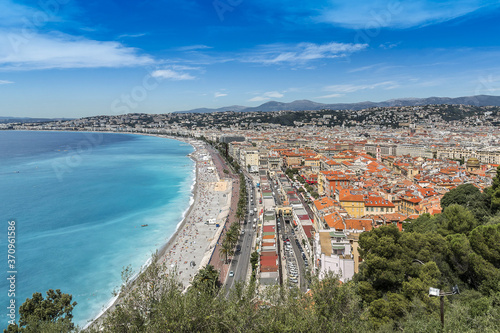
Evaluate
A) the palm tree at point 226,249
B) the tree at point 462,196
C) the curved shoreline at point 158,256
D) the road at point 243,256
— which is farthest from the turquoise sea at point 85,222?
the tree at point 462,196

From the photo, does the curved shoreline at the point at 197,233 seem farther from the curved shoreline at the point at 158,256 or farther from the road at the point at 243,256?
the road at the point at 243,256

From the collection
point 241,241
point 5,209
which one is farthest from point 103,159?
point 241,241

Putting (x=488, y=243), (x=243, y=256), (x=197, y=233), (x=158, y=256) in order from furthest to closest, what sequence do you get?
(x=197, y=233)
(x=158, y=256)
(x=243, y=256)
(x=488, y=243)

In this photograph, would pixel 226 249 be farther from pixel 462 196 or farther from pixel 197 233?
pixel 462 196

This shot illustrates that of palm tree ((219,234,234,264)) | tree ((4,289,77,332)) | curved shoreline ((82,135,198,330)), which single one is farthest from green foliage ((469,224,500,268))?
tree ((4,289,77,332))

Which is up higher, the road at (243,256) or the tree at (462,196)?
the tree at (462,196)

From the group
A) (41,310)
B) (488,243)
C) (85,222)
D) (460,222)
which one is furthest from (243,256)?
(85,222)

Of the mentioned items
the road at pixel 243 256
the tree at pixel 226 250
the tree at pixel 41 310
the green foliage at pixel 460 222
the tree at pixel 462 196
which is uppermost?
the green foliage at pixel 460 222

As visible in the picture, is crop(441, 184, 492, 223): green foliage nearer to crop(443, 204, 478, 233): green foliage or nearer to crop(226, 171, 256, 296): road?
crop(443, 204, 478, 233): green foliage

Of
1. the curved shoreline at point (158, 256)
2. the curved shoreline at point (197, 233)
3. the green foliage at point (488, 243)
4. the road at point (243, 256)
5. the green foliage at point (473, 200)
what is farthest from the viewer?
the curved shoreline at point (197, 233)
